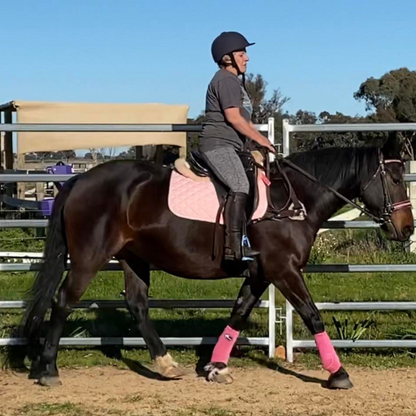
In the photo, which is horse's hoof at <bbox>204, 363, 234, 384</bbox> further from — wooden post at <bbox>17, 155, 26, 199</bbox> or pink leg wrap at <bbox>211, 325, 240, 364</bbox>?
wooden post at <bbox>17, 155, 26, 199</bbox>

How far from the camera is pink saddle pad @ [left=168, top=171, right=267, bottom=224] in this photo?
557 cm

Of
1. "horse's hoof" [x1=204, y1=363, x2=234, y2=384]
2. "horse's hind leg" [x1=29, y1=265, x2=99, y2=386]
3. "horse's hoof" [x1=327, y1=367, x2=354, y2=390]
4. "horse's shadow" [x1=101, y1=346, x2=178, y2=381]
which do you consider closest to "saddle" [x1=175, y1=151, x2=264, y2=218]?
"horse's hind leg" [x1=29, y1=265, x2=99, y2=386]

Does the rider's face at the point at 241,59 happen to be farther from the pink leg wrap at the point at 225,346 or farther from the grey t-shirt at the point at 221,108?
the pink leg wrap at the point at 225,346

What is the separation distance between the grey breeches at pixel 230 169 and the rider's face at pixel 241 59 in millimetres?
656

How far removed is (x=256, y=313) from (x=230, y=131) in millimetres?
3214

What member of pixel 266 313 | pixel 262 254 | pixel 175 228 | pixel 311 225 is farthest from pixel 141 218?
pixel 266 313

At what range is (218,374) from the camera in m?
5.84

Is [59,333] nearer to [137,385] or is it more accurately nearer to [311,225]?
[137,385]

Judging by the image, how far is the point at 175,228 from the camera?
5.62 metres

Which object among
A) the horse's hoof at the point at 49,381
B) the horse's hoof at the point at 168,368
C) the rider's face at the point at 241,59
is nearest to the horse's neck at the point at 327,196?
the rider's face at the point at 241,59

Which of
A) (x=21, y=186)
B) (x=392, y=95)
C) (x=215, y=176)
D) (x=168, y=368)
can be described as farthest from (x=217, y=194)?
(x=392, y=95)

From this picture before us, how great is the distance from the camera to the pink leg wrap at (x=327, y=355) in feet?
18.2

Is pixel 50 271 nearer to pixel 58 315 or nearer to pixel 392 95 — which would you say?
pixel 58 315

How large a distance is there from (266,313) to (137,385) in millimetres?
2706
